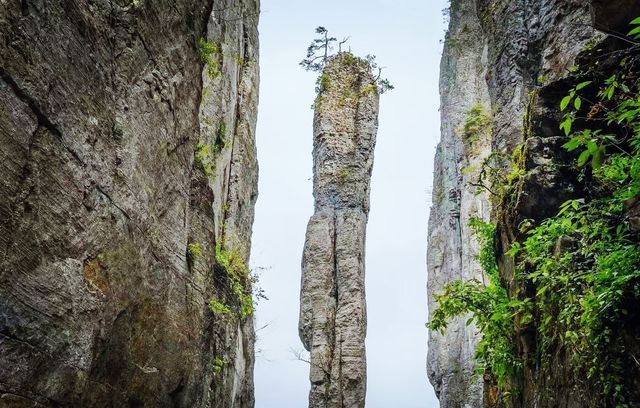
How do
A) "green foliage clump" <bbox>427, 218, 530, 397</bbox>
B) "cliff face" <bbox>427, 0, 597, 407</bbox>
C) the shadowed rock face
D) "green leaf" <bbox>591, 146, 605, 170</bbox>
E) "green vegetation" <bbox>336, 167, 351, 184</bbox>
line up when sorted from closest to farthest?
"green leaf" <bbox>591, 146, 605, 170</bbox>, "green foliage clump" <bbox>427, 218, 530, 397</bbox>, "cliff face" <bbox>427, 0, 597, 407</bbox>, the shadowed rock face, "green vegetation" <bbox>336, 167, 351, 184</bbox>

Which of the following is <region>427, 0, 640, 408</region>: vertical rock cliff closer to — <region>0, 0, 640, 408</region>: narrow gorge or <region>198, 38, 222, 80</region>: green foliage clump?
<region>0, 0, 640, 408</region>: narrow gorge

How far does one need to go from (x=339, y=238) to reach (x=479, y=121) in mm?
7374

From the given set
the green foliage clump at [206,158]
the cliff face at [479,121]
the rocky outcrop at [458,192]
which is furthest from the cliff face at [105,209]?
the rocky outcrop at [458,192]

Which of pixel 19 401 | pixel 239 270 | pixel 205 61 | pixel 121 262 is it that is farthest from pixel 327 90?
pixel 19 401

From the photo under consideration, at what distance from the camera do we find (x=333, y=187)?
26.1 metres

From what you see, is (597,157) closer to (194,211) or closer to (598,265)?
(598,265)

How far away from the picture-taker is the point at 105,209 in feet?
22.5

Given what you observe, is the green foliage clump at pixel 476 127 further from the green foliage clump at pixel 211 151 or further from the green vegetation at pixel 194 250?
the green vegetation at pixel 194 250

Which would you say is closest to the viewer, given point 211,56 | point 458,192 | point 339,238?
point 211,56

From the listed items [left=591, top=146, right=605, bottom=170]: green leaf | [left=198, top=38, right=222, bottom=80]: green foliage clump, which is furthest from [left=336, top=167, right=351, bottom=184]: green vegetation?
[left=591, top=146, right=605, bottom=170]: green leaf

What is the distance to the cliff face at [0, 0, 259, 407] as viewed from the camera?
5.37m

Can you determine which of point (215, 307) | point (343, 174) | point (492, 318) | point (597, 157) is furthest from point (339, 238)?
point (597, 157)

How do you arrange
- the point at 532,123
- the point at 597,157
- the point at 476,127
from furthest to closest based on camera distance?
the point at 476,127 → the point at 532,123 → the point at 597,157

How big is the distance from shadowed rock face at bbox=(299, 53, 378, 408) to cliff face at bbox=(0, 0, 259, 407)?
1130 centimetres
